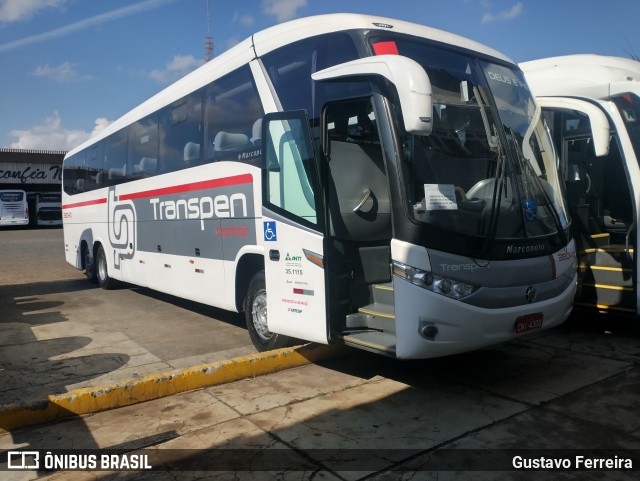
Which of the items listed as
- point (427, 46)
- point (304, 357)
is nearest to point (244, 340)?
point (304, 357)

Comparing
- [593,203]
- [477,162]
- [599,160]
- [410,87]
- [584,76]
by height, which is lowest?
[593,203]

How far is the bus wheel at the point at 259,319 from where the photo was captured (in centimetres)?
641

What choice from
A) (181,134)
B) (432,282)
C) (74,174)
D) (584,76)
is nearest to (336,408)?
(432,282)

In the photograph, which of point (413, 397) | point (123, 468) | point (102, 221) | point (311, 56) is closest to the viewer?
point (123, 468)

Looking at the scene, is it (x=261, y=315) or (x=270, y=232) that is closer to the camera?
(x=270, y=232)

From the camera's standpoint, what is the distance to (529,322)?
5023 millimetres

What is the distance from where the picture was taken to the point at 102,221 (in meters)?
12.1

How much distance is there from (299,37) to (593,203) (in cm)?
496

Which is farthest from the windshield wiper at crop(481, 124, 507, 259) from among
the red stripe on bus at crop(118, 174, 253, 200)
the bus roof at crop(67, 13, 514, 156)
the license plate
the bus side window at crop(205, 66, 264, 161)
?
the red stripe on bus at crop(118, 174, 253, 200)

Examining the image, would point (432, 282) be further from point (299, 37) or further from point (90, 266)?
point (90, 266)

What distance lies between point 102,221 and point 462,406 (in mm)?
9630

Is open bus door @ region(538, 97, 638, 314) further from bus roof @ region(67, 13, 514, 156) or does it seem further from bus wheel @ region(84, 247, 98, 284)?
bus wheel @ region(84, 247, 98, 284)

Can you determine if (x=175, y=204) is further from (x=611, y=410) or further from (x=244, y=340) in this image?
(x=611, y=410)

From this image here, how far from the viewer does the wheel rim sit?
21.4ft
